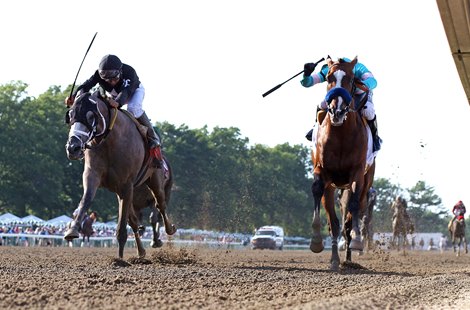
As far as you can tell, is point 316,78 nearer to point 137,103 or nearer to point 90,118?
point 137,103

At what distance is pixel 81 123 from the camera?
12828 mm

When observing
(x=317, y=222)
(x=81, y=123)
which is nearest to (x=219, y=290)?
(x=81, y=123)

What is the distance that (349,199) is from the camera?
45.7 feet

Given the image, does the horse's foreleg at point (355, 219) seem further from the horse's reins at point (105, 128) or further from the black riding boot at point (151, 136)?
the horse's reins at point (105, 128)

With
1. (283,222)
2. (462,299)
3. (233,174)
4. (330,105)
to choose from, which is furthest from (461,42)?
(283,222)

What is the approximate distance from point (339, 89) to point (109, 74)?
3571mm

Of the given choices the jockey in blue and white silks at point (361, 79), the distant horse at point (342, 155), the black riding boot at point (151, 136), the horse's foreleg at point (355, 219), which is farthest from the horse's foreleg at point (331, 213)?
the black riding boot at point (151, 136)

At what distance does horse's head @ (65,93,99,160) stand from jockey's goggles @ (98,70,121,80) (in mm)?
971

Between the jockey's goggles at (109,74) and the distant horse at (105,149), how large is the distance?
1.79 feet

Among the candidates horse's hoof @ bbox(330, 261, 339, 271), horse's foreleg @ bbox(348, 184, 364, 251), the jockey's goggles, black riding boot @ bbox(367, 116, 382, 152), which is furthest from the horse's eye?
black riding boot @ bbox(367, 116, 382, 152)

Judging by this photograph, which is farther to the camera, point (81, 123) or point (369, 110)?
point (369, 110)

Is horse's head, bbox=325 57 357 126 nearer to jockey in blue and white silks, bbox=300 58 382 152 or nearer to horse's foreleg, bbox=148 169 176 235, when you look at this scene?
jockey in blue and white silks, bbox=300 58 382 152

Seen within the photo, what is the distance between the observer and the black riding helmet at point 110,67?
1404 cm

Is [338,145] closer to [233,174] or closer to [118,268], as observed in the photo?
[118,268]
